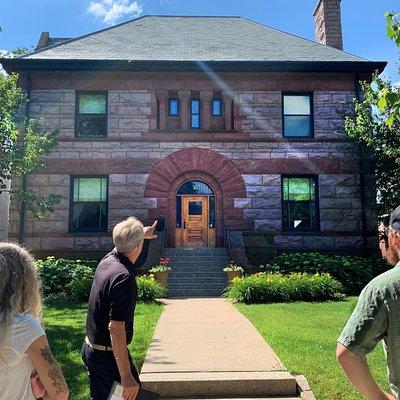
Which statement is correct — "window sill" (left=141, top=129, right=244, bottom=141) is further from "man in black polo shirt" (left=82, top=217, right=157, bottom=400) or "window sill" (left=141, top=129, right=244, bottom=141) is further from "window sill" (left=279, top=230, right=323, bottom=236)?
"man in black polo shirt" (left=82, top=217, right=157, bottom=400)

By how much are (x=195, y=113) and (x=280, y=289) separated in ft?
27.9

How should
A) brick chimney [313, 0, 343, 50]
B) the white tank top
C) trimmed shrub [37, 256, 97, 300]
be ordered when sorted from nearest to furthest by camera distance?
the white tank top < trimmed shrub [37, 256, 97, 300] < brick chimney [313, 0, 343, 50]

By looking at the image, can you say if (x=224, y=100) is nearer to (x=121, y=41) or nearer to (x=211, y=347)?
(x=121, y=41)

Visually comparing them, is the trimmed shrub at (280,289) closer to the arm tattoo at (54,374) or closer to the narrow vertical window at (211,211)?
the narrow vertical window at (211,211)

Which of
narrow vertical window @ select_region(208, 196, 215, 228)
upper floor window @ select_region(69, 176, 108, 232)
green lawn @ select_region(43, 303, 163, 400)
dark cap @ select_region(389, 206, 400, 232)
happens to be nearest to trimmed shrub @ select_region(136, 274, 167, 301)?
green lawn @ select_region(43, 303, 163, 400)

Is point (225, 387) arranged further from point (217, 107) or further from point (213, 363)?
point (217, 107)

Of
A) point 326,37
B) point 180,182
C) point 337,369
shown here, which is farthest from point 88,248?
point 326,37

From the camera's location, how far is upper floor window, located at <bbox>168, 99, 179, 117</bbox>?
16.8 metres

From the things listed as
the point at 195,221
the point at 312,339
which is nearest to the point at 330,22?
the point at 195,221

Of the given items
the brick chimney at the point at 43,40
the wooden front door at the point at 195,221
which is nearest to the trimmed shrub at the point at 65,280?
the wooden front door at the point at 195,221

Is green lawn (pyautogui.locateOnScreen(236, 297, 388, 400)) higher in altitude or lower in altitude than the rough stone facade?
lower

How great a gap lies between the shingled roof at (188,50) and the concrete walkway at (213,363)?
11105 mm

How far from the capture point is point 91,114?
16266 millimetres

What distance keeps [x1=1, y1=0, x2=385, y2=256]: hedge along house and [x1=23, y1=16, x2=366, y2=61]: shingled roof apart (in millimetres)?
196
